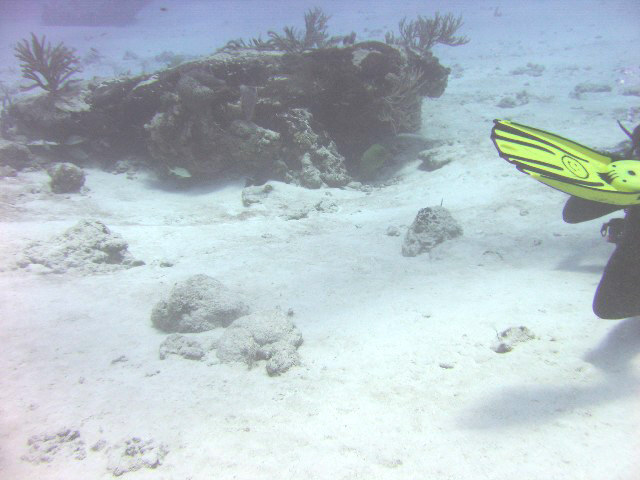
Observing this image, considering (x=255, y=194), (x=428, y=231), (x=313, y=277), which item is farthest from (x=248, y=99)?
(x=428, y=231)

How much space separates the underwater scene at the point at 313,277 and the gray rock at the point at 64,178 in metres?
0.03

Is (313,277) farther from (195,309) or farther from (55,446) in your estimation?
(55,446)

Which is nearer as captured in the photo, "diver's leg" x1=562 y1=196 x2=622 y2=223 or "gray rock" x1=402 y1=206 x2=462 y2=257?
"diver's leg" x1=562 y1=196 x2=622 y2=223

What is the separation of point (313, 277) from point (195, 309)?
1.32 meters

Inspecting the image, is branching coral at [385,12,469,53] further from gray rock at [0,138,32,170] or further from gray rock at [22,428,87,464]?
gray rock at [22,428,87,464]

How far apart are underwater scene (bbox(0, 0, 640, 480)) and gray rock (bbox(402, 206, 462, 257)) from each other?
30mm

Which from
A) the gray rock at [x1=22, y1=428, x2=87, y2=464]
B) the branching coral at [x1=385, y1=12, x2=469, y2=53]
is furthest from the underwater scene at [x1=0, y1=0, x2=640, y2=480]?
the branching coral at [x1=385, y1=12, x2=469, y2=53]

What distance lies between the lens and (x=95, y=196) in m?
6.15

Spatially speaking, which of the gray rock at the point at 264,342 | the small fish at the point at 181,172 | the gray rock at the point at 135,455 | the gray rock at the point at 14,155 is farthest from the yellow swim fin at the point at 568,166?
the gray rock at the point at 14,155

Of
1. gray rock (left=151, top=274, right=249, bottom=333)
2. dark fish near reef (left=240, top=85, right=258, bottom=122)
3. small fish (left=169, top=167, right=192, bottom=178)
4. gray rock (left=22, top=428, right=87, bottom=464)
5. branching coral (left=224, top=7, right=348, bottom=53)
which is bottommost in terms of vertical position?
gray rock (left=22, top=428, right=87, bottom=464)

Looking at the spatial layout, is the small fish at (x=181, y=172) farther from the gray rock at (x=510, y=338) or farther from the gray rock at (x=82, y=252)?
the gray rock at (x=510, y=338)

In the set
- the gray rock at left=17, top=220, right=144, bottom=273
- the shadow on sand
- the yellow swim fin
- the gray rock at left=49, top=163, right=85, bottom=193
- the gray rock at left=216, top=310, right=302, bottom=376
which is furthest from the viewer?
the gray rock at left=49, top=163, right=85, bottom=193

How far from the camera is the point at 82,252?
13.1ft

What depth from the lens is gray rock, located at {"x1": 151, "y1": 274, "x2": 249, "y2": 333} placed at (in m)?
3.13
